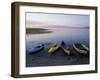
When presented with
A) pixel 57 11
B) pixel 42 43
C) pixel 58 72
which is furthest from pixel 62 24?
pixel 58 72

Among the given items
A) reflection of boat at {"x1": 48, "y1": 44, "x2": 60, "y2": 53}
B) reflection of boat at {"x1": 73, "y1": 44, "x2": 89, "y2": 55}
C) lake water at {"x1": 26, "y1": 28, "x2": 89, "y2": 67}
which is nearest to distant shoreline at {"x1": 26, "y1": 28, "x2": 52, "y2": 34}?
lake water at {"x1": 26, "y1": 28, "x2": 89, "y2": 67}

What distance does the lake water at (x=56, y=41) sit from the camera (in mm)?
1976

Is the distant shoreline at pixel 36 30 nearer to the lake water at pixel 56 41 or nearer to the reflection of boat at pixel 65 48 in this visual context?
the lake water at pixel 56 41

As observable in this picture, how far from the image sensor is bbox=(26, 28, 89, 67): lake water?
1976mm

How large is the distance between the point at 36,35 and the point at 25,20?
16cm

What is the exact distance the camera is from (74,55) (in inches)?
84.3

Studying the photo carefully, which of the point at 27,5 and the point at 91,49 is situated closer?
the point at 27,5

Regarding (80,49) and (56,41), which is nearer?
(56,41)

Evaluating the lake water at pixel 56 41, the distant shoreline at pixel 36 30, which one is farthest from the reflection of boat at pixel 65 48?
the distant shoreline at pixel 36 30

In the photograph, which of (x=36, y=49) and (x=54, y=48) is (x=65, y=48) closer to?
(x=54, y=48)

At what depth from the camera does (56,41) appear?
2061 mm

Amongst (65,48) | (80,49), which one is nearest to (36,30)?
(65,48)

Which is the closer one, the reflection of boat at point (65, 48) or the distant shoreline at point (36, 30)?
the distant shoreline at point (36, 30)

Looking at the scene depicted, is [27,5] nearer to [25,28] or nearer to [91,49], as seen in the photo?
[25,28]
